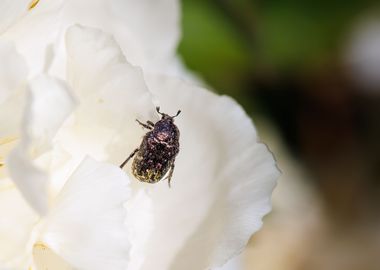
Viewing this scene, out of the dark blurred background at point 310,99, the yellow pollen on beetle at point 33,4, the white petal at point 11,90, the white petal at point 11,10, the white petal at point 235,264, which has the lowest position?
the white petal at point 11,90

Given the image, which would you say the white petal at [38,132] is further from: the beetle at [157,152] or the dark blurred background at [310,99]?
the dark blurred background at [310,99]

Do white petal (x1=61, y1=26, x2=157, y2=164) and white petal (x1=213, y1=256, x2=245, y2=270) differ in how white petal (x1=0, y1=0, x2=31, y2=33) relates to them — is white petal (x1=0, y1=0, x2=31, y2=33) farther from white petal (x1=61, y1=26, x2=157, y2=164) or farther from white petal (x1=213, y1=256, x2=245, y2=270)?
white petal (x1=213, y1=256, x2=245, y2=270)

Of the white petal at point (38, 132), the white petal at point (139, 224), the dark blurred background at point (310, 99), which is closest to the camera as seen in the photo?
the white petal at point (38, 132)

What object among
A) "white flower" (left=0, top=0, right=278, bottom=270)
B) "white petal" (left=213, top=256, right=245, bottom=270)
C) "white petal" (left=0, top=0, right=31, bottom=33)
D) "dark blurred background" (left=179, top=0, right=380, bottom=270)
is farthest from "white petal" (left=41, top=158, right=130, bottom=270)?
"dark blurred background" (left=179, top=0, right=380, bottom=270)

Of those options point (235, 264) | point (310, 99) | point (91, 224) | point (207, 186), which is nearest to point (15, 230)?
point (91, 224)

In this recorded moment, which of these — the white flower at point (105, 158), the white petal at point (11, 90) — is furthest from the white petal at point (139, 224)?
the white petal at point (11, 90)

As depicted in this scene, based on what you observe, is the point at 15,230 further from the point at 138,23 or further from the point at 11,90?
→ the point at 138,23
